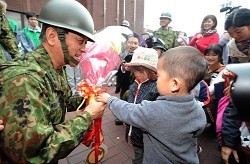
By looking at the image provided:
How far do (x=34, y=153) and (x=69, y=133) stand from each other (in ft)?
0.75

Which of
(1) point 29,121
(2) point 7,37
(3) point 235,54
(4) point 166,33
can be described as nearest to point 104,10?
(4) point 166,33

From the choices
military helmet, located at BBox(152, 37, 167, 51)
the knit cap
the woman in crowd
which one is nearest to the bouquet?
A: the knit cap

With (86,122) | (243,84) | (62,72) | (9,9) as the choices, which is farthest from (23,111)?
(9,9)

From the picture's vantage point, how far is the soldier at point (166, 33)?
5.01 m

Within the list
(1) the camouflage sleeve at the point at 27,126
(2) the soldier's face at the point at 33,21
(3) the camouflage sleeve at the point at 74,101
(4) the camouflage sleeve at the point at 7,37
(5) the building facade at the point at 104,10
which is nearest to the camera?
(1) the camouflage sleeve at the point at 27,126

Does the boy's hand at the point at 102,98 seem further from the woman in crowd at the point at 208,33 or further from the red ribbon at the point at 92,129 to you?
the woman in crowd at the point at 208,33

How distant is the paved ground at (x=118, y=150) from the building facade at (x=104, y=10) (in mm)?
9336

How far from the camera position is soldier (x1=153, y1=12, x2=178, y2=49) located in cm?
501

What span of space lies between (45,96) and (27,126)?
9.6 inches

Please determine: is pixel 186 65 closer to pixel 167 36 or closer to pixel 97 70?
pixel 97 70

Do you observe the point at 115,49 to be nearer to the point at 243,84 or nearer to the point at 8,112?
the point at 8,112

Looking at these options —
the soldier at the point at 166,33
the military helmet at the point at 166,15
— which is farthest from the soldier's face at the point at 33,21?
the military helmet at the point at 166,15

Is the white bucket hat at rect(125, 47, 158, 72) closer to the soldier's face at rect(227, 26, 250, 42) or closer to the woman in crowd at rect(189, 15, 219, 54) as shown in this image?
the soldier's face at rect(227, 26, 250, 42)

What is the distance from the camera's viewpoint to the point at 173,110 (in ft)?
4.40
